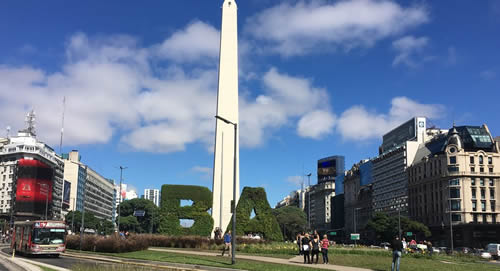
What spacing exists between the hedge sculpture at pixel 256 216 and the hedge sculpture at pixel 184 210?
160 inches

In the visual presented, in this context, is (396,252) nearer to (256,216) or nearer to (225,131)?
(256,216)

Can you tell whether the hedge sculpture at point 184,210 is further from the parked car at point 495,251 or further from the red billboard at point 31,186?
the red billboard at point 31,186

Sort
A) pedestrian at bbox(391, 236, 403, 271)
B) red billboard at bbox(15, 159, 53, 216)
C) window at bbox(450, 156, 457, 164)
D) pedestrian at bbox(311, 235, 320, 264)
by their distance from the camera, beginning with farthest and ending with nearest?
red billboard at bbox(15, 159, 53, 216), window at bbox(450, 156, 457, 164), pedestrian at bbox(311, 235, 320, 264), pedestrian at bbox(391, 236, 403, 271)

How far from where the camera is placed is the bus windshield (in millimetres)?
33812

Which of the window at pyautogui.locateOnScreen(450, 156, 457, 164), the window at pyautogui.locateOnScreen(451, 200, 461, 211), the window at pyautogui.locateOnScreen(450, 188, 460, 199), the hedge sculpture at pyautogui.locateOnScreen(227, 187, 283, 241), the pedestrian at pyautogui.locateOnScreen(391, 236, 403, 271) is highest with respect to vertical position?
the window at pyautogui.locateOnScreen(450, 156, 457, 164)

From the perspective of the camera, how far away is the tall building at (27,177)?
431ft

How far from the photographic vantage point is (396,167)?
5379 inches

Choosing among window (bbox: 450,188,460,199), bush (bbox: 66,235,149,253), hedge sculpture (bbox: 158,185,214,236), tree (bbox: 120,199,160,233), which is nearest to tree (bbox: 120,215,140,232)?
tree (bbox: 120,199,160,233)

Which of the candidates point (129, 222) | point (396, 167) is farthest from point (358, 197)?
point (129, 222)

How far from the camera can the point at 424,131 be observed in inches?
5374

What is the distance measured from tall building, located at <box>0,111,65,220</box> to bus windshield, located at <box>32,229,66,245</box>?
101 metres

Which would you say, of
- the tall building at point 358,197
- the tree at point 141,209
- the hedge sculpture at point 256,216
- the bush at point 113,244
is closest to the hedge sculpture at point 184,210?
the hedge sculpture at point 256,216

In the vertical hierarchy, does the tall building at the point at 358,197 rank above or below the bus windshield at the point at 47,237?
above

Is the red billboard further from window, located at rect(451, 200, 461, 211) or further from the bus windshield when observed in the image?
the bus windshield
